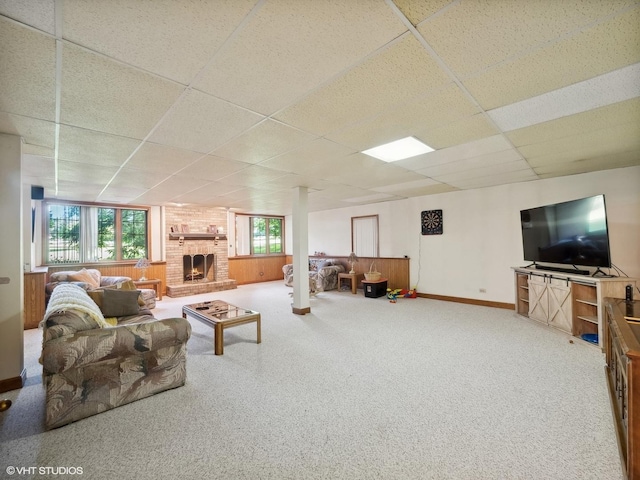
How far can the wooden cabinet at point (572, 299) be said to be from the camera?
3422mm

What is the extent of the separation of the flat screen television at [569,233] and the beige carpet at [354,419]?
3.90ft

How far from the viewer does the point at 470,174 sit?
453 centimetres

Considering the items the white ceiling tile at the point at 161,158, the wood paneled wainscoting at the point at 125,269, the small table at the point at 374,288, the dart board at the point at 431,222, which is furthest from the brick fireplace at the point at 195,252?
the dart board at the point at 431,222

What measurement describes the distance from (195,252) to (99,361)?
6208mm

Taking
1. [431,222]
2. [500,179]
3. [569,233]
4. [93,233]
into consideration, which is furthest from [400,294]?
[93,233]

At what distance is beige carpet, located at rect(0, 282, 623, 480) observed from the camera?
170cm

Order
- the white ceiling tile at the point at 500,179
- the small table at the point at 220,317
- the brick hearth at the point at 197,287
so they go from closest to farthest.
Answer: the small table at the point at 220,317, the white ceiling tile at the point at 500,179, the brick hearth at the point at 197,287

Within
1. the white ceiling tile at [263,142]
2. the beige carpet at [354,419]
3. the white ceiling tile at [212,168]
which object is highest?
the white ceiling tile at [212,168]

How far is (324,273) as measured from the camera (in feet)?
25.9

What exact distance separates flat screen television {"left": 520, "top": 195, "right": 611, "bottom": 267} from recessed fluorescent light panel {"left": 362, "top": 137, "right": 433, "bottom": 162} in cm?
241

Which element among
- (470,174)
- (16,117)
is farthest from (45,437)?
(470,174)

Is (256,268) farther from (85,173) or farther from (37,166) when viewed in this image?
(37,166)

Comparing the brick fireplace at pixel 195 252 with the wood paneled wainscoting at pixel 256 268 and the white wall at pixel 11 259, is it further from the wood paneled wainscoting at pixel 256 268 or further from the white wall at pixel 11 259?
the white wall at pixel 11 259

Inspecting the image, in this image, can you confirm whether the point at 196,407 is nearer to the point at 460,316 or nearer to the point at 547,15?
the point at 547,15
